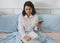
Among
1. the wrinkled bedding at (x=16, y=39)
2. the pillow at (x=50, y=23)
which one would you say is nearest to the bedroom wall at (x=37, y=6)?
the pillow at (x=50, y=23)

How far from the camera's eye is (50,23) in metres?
2.14

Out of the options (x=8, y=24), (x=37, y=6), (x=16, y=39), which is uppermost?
(x=37, y=6)

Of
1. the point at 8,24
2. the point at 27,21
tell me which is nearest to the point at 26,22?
the point at 27,21

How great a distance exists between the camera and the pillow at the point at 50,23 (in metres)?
2.13

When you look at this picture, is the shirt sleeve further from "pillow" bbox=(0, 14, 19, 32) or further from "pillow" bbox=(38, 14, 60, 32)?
"pillow" bbox=(38, 14, 60, 32)

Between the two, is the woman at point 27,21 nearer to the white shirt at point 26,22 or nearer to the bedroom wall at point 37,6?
the white shirt at point 26,22

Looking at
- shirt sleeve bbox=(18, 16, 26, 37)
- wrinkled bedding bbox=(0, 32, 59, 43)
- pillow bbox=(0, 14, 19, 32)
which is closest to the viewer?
wrinkled bedding bbox=(0, 32, 59, 43)

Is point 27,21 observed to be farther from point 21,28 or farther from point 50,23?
point 50,23

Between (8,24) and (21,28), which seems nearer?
(21,28)

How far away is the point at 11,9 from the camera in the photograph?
2.26m

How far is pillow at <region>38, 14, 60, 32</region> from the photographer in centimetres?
213

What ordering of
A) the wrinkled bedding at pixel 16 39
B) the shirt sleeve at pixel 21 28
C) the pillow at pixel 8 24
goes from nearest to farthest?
1. the wrinkled bedding at pixel 16 39
2. the shirt sleeve at pixel 21 28
3. the pillow at pixel 8 24

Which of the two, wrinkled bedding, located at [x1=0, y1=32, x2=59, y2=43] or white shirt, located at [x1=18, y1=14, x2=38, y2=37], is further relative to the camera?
white shirt, located at [x1=18, y1=14, x2=38, y2=37]

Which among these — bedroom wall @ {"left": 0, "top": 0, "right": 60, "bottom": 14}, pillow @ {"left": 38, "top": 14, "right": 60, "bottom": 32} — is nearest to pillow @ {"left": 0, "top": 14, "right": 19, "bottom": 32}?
bedroom wall @ {"left": 0, "top": 0, "right": 60, "bottom": 14}
